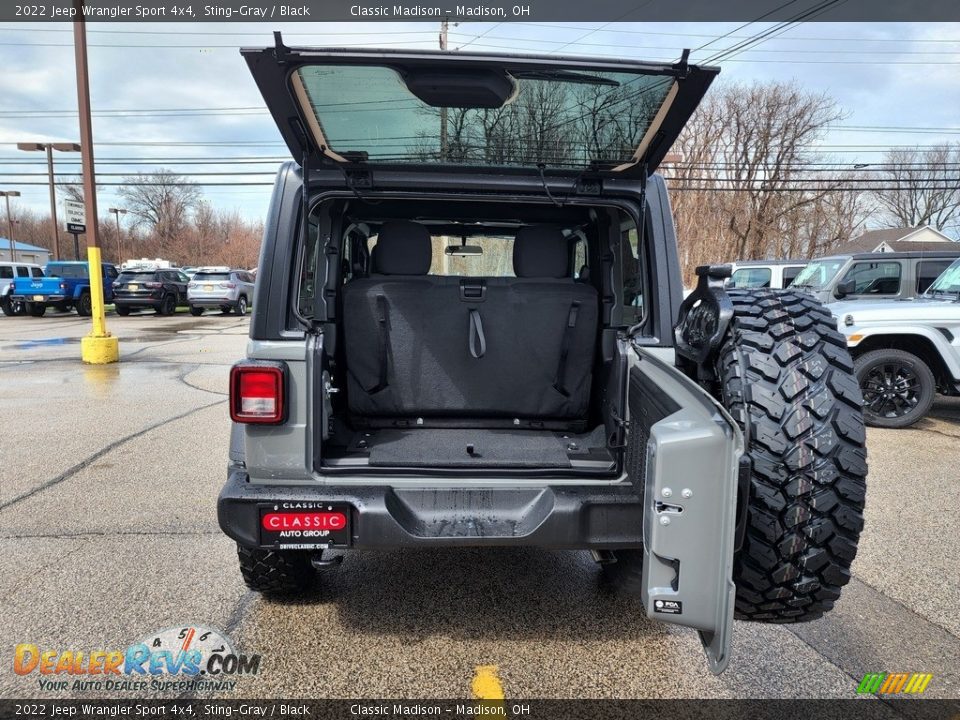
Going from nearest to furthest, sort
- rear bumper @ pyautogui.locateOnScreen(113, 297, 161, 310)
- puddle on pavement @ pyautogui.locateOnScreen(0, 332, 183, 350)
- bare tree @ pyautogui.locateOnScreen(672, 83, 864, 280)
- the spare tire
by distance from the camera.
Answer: the spare tire < puddle on pavement @ pyautogui.locateOnScreen(0, 332, 183, 350) < rear bumper @ pyautogui.locateOnScreen(113, 297, 161, 310) < bare tree @ pyautogui.locateOnScreen(672, 83, 864, 280)

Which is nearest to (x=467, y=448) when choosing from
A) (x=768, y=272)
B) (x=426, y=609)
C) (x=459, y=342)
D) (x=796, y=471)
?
(x=459, y=342)

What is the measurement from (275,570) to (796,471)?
214 cm

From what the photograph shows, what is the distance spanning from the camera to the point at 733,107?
121 ft

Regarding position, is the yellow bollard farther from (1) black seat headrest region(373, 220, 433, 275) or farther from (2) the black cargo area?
(2) the black cargo area

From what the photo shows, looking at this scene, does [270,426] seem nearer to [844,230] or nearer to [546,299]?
[546,299]

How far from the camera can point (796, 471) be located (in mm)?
1890

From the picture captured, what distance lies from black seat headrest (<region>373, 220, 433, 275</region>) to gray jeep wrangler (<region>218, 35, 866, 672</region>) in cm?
1

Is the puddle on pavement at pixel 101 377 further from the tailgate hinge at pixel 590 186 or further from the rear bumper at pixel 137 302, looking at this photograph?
the rear bumper at pixel 137 302

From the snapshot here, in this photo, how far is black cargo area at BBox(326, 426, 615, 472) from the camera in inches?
101

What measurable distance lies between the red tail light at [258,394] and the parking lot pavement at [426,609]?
980 millimetres

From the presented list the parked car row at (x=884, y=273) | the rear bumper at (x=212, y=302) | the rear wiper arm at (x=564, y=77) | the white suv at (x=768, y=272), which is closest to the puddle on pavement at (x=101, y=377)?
the rear wiper arm at (x=564, y=77)

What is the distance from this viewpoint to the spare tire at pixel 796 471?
190 centimetres

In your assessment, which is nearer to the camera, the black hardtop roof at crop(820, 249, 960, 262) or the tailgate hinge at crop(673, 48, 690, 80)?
the tailgate hinge at crop(673, 48, 690, 80)

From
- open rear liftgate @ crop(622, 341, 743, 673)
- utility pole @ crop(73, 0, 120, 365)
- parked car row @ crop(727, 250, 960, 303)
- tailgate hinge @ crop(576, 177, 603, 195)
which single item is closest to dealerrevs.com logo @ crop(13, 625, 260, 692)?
open rear liftgate @ crop(622, 341, 743, 673)
